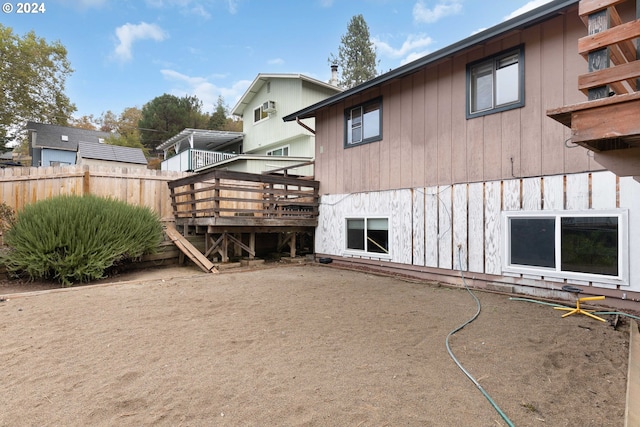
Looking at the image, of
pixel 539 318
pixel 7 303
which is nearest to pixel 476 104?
pixel 539 318

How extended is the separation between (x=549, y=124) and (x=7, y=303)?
822cm

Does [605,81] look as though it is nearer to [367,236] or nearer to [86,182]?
[367,236]

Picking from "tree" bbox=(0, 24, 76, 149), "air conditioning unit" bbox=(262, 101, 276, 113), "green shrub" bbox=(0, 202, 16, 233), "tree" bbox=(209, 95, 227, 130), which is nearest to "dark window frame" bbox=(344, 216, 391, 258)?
"green shrub" bbox=(0, 202, 16, 233)

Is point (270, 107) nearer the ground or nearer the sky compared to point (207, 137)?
nearer the sky

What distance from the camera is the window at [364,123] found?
734cm

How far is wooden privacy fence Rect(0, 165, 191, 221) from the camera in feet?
24.5

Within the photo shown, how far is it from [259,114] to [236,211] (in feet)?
41.9

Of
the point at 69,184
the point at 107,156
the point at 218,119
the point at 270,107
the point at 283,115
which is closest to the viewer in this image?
the point at 69,184

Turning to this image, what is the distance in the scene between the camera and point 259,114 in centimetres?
1834

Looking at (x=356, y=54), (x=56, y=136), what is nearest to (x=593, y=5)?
(x=356, y=54)

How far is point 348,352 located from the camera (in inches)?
114

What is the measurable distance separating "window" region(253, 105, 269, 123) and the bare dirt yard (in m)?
14.7

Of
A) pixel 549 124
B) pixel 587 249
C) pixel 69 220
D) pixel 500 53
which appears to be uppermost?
pixel 500 53

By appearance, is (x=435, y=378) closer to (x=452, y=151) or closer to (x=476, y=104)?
(x=452, y=151)
